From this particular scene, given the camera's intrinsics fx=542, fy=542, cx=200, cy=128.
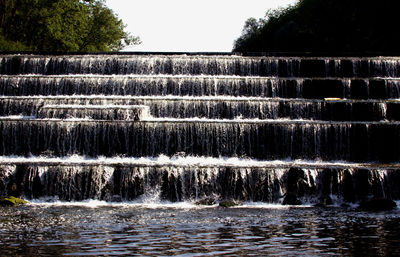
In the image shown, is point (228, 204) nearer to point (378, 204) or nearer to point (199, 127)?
point (378, 204)

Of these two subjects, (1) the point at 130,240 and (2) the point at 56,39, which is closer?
(1) the point at 130,240

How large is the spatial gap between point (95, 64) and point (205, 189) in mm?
14156

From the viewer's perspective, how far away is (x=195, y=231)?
11.7 metres

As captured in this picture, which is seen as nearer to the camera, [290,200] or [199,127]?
[290,200]

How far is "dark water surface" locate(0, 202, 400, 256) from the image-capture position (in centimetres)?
959

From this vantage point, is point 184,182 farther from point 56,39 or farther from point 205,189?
point 56,39

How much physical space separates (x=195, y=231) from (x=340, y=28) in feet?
142

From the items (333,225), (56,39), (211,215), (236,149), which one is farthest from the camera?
(56,39)

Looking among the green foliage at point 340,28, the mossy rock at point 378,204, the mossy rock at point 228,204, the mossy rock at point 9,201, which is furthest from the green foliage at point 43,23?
the mossy rock at point 378,204

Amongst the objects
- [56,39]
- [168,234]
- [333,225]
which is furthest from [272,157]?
[56,39]

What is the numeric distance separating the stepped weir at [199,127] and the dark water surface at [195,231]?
5.55ft

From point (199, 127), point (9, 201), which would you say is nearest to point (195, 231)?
point (9, 201)

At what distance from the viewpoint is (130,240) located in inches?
416

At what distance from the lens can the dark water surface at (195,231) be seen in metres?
9.59
